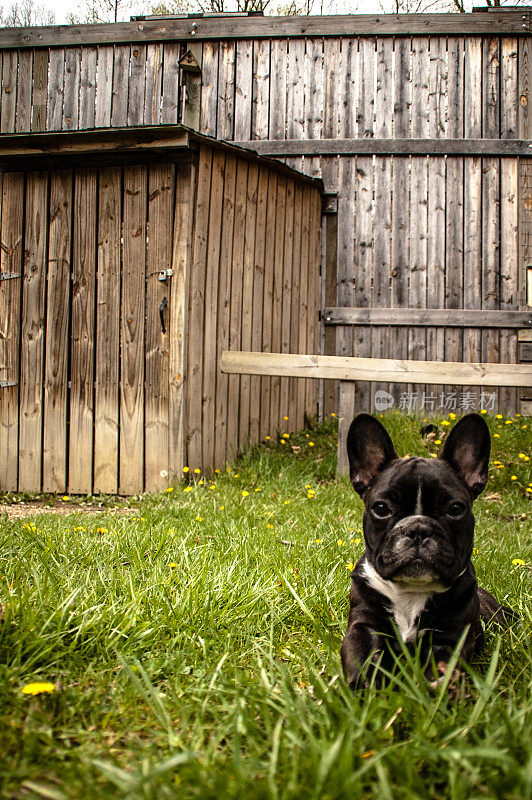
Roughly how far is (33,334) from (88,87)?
16.0 feet

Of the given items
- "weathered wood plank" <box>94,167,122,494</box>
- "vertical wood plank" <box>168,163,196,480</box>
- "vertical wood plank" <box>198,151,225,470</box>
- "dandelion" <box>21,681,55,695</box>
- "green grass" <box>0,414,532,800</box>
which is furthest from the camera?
"vertical wood plank" <box>198,151,225,470</box>

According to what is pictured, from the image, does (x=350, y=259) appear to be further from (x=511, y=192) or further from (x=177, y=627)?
(x=177, y=627)

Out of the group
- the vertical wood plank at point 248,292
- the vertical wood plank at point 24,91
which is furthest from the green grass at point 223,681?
the vertical wood plank at point 24,91

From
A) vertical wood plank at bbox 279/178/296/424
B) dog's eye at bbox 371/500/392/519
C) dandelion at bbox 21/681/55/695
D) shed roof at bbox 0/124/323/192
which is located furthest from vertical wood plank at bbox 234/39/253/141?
dandelion at bbox 21/681/55/695

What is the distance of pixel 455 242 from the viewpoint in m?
8.30

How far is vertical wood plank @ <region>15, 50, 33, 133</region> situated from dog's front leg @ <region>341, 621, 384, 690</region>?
9.22m

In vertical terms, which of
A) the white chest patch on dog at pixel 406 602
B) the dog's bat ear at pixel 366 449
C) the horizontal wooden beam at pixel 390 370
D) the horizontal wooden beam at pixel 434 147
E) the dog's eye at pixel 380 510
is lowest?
the white chest patch on dog at pixel 406 602

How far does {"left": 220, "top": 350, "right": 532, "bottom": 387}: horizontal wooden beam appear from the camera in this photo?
5.61 m

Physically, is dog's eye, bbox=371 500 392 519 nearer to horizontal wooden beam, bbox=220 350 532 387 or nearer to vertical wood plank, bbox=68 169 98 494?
horizontal wooden beam, bbox=220 350 532 387

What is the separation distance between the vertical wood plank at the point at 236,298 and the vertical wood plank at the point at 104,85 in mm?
3583

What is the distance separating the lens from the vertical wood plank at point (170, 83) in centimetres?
871

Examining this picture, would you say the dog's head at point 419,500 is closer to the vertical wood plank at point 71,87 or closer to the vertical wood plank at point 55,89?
the vertical wood plank at point 71,87

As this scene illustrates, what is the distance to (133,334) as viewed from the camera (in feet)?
18.8

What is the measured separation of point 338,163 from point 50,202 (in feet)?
13.6
